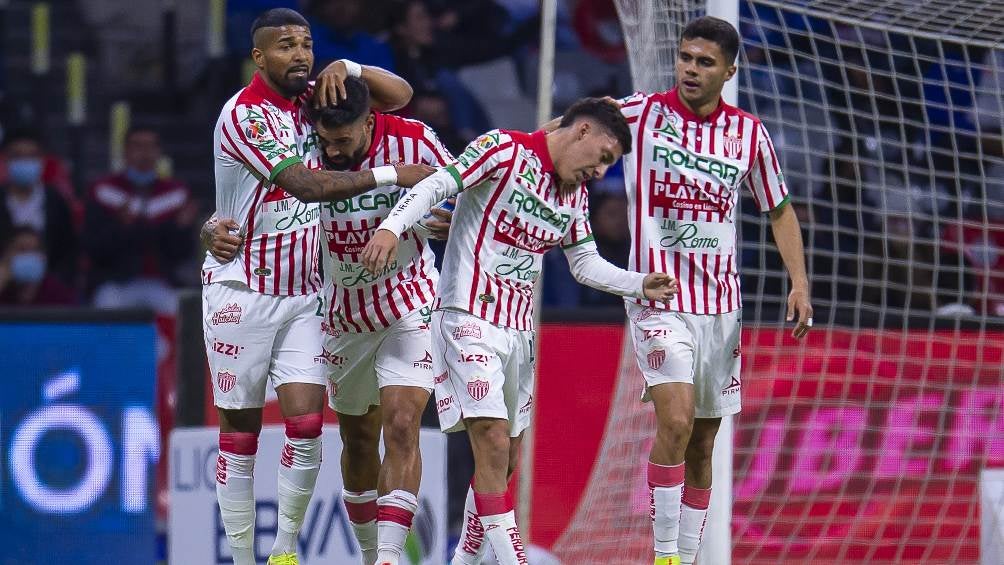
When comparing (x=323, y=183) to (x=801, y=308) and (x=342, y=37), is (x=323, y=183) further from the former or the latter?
(x=342, y=37)

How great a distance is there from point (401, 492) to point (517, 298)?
80 centimetres

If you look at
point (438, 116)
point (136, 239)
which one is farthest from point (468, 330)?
point (136, 239)

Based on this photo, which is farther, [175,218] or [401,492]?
[175,218]

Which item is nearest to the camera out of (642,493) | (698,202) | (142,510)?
(698,202)

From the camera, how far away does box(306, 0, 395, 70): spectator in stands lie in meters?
11.1

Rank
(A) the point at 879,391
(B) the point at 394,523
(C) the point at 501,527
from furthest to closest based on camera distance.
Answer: (A) the point at 879,391, (B) the point at 394,523, (C) the point at 501,527

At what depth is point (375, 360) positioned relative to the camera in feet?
19.4

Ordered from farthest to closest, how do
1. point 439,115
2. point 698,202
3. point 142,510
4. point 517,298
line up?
point 439,115 → point 142,510 → point 698,202 → point 517,298

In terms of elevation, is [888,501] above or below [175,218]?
below

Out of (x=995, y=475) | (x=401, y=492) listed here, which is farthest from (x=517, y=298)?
(x=995, y=475)

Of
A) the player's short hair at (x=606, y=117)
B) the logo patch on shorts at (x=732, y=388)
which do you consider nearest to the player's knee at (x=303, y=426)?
Answer: the player's short hair at (x=606, y=117)

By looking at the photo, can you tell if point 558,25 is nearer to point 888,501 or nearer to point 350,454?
point 888,501

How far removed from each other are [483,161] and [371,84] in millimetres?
658

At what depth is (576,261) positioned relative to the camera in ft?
19.1
